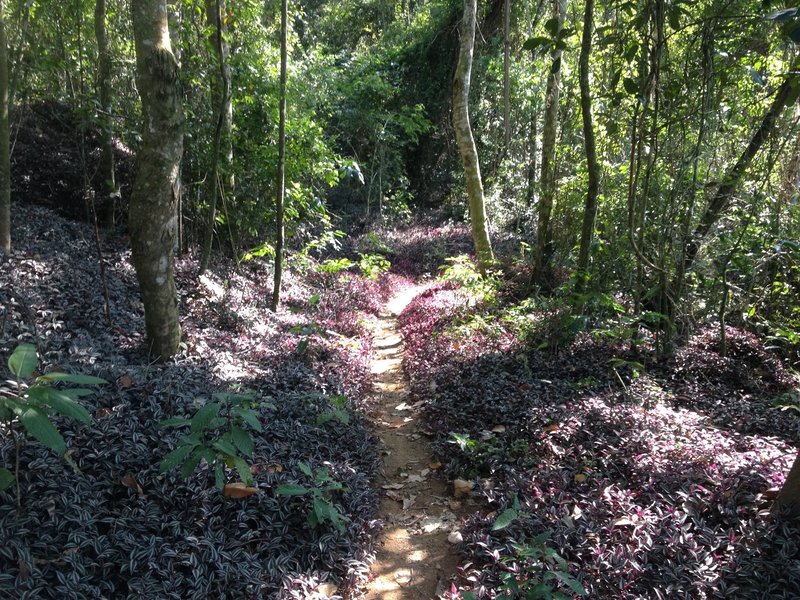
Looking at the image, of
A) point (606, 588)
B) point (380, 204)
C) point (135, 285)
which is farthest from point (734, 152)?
point (380, 204)

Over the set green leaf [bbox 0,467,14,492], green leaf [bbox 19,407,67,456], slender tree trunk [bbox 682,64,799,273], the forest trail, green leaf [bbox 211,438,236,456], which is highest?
slender tree trunk [bbox 682,64,799,273]

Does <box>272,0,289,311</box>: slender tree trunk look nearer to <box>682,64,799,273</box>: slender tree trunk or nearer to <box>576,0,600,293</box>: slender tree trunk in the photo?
<box>576,0,600,293</box>: slender tree trunk

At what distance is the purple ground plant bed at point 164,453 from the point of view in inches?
110

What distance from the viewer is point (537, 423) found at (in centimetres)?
482

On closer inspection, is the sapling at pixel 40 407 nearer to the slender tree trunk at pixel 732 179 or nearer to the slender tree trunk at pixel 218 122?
Result: the slender tree trunk at pixel 218 122

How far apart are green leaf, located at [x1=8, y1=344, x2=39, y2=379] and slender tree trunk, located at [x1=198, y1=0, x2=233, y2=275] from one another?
539 cm

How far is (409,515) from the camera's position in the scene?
4.23 metres

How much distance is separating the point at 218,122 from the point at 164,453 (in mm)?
5319

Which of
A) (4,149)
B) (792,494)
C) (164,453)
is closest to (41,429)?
(164,453)

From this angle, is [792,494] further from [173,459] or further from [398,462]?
[173,459]

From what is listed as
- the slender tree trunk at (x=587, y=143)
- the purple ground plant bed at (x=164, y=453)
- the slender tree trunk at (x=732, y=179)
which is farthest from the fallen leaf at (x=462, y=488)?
the slender tree trunk at (x=732, y=179)

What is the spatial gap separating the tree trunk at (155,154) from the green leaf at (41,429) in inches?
120

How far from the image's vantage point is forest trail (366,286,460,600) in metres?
3.47

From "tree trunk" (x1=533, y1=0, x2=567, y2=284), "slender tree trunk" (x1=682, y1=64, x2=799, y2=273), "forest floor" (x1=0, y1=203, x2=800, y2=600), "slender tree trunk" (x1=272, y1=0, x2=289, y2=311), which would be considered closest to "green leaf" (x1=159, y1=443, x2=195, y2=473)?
"forest floor" (x1=0, y1=203, x2=800, y2=600)
